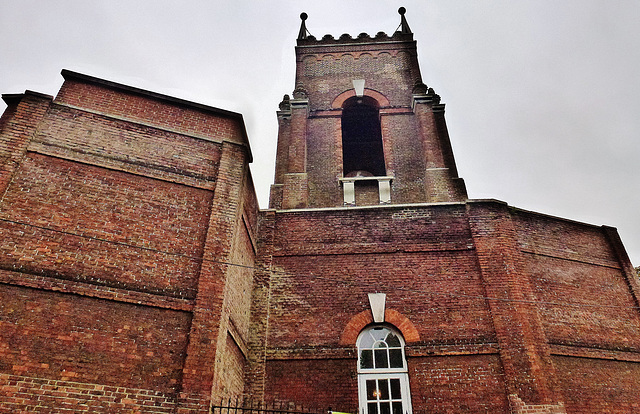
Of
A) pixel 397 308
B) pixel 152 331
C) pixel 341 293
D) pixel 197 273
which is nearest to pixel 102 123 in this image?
pixel 197 273

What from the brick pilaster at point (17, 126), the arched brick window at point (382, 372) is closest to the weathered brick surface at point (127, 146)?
the brick pilaster at point (17, 126)

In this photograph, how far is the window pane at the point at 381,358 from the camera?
28.0 ft

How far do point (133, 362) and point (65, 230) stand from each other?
247 centimetres

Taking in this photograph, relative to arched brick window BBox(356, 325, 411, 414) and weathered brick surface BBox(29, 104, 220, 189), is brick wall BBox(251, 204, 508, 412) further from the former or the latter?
weathered brick surface BBox(29, 104, 220, 189)

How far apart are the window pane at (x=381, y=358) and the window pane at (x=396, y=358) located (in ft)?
0.32

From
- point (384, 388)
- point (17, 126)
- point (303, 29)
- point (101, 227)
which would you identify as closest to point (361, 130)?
point (303, 29)

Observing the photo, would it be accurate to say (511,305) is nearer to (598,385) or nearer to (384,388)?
(598,385)

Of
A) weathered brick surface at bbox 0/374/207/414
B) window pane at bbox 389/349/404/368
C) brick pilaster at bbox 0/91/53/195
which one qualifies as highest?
brick pilaster at bbox 0/91/53/195

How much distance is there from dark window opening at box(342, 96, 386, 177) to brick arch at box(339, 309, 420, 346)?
6.13 metres

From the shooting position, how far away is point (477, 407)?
7.84 m

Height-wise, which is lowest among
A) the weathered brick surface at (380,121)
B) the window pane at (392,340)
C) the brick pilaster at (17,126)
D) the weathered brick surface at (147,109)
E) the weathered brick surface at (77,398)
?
the weathered brick surface at (77,398)

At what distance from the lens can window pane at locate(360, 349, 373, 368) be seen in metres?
8.56

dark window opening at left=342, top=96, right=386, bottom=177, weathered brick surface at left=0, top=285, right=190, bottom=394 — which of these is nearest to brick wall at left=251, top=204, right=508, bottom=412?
weathered brick surface at left=0, top=285, right=190, bottom=394

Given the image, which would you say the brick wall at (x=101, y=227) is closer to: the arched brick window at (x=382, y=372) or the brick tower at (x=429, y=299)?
the brick tower at (x=429, y=299)
